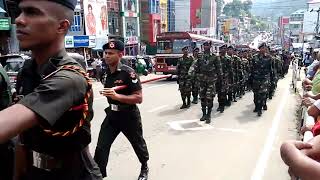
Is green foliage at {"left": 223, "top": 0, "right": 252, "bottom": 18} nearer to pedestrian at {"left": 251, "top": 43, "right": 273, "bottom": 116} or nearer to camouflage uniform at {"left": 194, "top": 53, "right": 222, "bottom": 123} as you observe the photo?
pedestrian at {"left": 251, "top": 43, "right": 273, "bottom": 116}

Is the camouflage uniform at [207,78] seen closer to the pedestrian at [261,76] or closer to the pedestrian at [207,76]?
the pedestrian at [207,76]

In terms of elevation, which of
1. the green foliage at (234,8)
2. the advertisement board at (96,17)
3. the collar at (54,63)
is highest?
the green foliage at (234,8)

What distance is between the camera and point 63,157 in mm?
1814

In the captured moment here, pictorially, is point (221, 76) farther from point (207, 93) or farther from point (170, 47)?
point (170, 47)

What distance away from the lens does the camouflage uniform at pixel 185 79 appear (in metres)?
10.8

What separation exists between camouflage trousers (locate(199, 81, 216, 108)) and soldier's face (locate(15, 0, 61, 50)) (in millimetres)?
7163

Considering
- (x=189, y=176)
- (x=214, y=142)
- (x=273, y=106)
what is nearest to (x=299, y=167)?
(x=189, y=176)

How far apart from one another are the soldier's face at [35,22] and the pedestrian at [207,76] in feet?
23.4

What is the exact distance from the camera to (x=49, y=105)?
1.49m

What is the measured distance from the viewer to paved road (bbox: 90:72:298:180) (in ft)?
16.8

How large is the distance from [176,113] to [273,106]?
3307mm

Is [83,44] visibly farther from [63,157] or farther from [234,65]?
[63,157]

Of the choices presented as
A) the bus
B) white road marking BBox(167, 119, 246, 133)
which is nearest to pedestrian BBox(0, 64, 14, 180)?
white road marking BBox(167, 119, 246, 133)

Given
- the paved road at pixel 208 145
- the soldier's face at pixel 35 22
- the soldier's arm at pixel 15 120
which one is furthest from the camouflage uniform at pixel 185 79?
the soldier's arm at pixel 15 120
